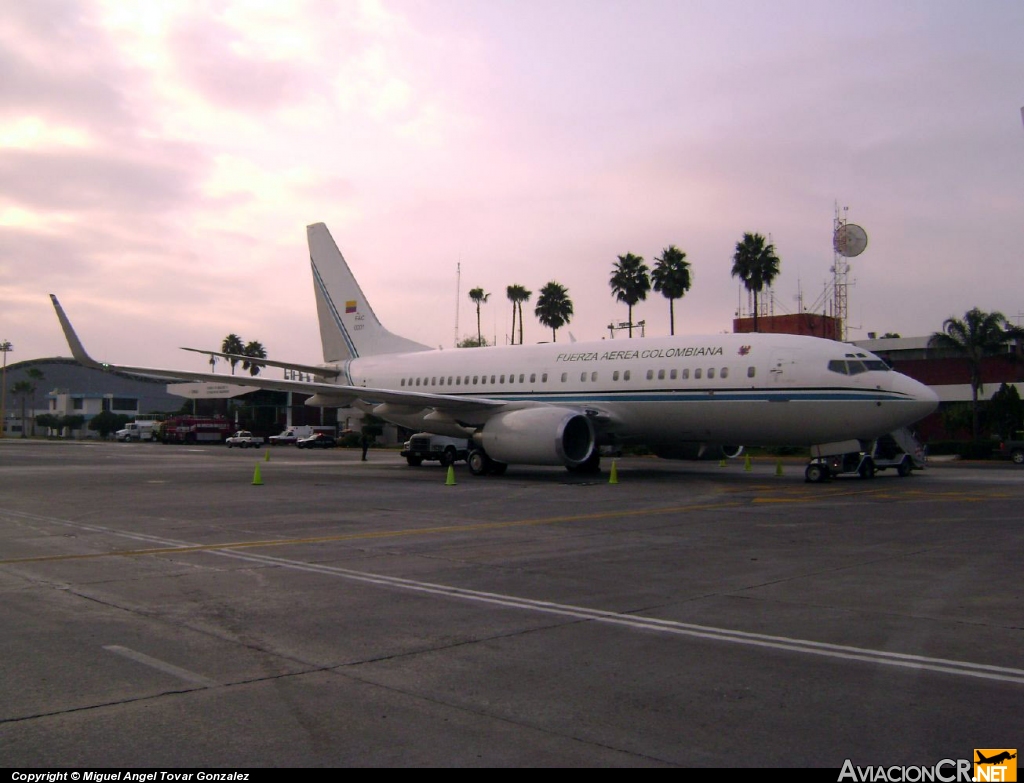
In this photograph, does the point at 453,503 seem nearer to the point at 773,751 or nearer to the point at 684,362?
the point at 684,362

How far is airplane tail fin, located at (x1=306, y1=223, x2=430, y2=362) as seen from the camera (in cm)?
3631

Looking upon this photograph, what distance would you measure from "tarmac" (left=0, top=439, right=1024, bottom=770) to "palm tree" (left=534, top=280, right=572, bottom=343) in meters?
65.1

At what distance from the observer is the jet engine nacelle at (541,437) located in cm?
2450

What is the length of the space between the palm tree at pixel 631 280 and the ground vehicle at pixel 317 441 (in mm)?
25166

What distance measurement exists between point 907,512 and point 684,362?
9499 mm

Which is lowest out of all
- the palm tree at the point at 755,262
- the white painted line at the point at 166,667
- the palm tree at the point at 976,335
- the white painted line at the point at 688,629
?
the white painted line at the point at 688,629

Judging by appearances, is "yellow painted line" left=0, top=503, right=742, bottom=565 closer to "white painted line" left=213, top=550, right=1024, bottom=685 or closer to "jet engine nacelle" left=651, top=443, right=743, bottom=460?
"white painted line" left=213, top=550, right=1024, bottom=685

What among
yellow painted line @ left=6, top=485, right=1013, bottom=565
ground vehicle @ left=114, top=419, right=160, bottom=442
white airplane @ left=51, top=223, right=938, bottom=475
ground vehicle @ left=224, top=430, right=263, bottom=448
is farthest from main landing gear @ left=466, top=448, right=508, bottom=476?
ground vehicle @ left=114, top=419, right=160, bottom=442

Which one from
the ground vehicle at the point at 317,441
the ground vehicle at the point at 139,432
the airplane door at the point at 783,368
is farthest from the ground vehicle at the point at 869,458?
the ground vehicle at the point at 139,432

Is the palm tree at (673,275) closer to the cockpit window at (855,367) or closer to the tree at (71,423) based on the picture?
the cockpit window at (855,367)

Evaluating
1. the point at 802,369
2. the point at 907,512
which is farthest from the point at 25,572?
the point at 802,369

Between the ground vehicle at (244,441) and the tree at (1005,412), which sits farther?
the ground vehicle at (244,441)

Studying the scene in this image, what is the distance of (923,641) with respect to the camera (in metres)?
6.93

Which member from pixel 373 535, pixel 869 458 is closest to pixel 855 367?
pixel 869 458
